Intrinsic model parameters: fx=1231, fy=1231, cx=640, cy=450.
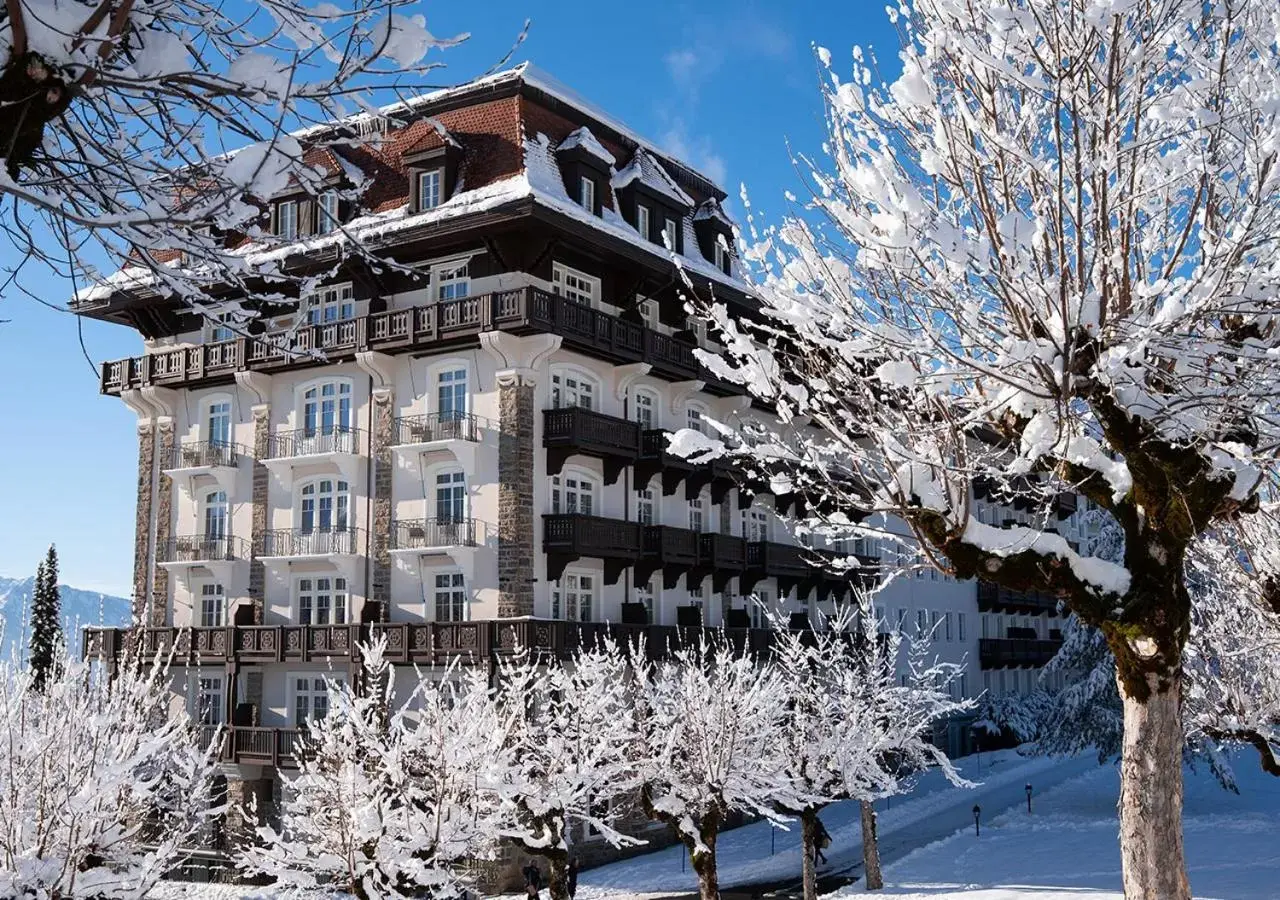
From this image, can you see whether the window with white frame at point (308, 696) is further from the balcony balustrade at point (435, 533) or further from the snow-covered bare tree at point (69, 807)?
the snow-covered bare tree at point (69, 807)

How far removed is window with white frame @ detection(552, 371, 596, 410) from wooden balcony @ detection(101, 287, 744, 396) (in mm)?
850

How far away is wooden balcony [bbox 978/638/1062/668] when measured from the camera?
2391 inches

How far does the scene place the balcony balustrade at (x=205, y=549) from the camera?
37688 millimetres

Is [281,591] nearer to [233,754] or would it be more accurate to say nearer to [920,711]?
[233,754]

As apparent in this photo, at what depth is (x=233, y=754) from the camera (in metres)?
33.7

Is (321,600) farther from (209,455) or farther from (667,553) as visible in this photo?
(667,553)

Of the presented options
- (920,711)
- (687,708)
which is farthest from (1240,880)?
(687,708)

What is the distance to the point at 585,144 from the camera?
34.7 m

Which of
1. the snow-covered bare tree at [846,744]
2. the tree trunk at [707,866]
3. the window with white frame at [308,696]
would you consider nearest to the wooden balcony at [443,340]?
the window with white frame at [308,696]

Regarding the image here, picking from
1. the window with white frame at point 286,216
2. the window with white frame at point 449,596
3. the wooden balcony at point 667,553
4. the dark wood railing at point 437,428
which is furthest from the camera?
the window with white frame at point 286,216

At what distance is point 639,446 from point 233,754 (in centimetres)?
1399

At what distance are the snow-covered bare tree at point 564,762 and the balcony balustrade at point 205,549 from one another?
12892mm

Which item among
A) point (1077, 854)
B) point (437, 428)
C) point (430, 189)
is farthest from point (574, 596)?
point (1077, 854)

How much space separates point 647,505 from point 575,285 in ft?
22.8
